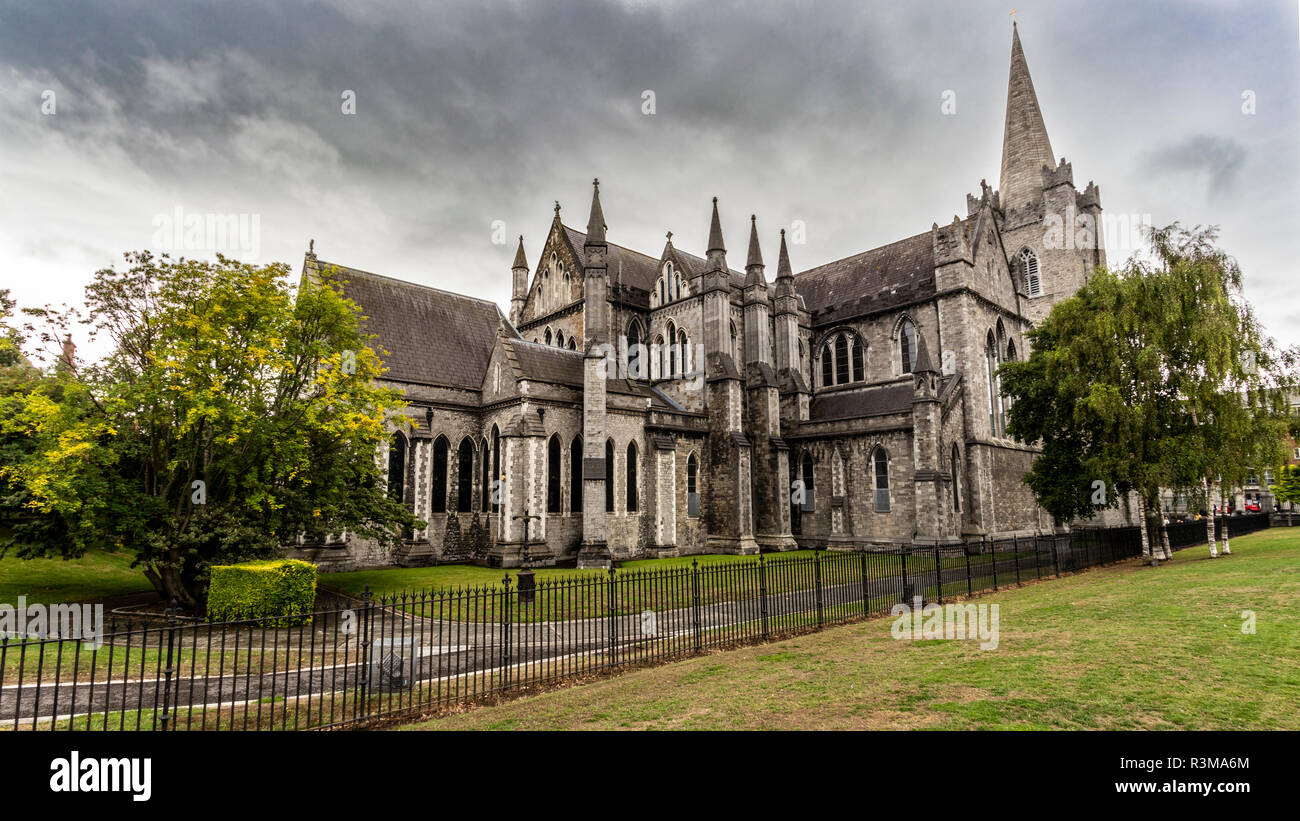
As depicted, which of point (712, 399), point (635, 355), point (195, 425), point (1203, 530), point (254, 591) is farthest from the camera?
point (635, 355)

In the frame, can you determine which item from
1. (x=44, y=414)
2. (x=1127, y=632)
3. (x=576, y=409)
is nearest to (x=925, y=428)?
(x=576, y=409)

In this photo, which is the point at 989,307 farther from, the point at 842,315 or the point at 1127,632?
the point at 1127,632

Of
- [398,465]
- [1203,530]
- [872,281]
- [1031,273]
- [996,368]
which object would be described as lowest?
[1203,530]

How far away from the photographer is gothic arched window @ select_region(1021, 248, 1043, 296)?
128ft

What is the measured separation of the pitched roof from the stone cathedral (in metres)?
0.15

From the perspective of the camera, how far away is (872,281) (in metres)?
36.3

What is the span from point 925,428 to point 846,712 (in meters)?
22.8

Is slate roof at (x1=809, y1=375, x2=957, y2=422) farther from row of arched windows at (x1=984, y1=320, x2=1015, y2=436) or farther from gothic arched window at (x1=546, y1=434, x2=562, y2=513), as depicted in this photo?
gothic arched window at (x1=546, y1=434, x2=562, y2=513)

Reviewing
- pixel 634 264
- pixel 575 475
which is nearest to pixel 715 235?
pixel 634 264

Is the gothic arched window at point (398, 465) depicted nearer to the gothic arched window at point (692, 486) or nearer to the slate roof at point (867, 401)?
the gothic arched window at point (692, 486)

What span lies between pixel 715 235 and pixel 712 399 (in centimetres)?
787

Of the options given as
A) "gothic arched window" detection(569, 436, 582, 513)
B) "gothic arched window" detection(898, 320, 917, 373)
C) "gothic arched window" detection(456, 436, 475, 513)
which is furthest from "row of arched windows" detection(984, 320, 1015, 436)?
"gothic arched window" detection(456, 436, 475, 513)

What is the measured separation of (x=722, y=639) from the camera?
1221cm

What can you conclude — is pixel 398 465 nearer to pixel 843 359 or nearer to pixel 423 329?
pixel 423 329
